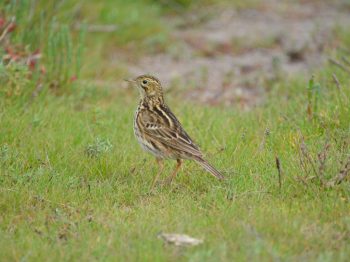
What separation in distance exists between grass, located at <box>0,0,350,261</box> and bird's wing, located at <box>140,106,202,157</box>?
0.35m

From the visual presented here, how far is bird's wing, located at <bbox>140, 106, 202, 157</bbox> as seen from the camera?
6.86m

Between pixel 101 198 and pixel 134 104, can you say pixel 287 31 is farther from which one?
pixel 101 198

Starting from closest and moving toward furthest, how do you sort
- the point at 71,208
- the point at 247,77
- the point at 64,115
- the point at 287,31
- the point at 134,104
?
the point at 71,208 → the point at 64,115 → the point at 134,104 → the point at 247,77 → the point at 287,31

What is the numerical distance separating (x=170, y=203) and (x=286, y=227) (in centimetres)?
117

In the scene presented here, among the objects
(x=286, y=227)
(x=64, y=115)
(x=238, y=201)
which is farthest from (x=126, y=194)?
(x=64, y=115)

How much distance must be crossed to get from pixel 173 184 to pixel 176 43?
21.3 feet

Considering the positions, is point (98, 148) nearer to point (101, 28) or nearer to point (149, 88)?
point (149, 88)

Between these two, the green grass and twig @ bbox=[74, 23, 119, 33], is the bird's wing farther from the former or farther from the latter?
twig @ bbox=[74, 23, 119, 33]

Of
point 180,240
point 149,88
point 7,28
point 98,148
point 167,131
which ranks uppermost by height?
point 7,28

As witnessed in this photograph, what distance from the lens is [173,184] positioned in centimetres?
687

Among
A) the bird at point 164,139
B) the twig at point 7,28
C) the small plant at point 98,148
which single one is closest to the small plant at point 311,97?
the bird at point 164,139

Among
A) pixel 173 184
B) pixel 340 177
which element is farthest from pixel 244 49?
pixel 340 177

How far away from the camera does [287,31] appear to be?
1377cm

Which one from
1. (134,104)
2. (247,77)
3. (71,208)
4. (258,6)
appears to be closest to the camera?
Result: (71,208)
